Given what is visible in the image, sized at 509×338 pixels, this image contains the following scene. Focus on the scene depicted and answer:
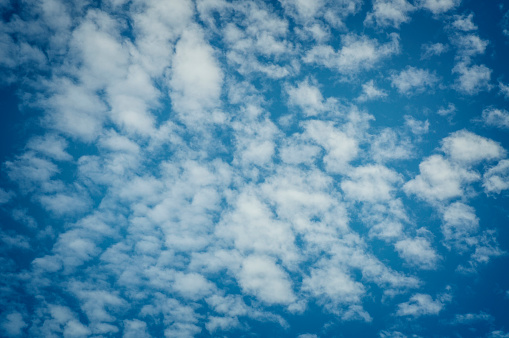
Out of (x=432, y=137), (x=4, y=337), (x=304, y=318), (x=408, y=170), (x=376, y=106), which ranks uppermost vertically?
(x=376, y=106)

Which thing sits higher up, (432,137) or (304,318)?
(432,137)

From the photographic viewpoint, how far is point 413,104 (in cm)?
903

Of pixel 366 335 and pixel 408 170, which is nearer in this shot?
pixel 408 170

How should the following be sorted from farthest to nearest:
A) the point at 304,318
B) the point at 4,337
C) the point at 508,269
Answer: the point at 304,318 < the point at 4,337 < the point at 508,269

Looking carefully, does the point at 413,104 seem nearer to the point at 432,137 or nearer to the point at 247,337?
the point at 432,137

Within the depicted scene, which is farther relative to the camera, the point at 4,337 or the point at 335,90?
the point at 4,337

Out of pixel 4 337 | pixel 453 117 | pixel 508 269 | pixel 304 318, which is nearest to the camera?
pixel 453 117

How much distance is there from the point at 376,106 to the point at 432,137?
224cm

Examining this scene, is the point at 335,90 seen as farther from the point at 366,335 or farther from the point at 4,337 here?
the point at 4,337

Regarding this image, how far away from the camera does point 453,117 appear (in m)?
8.86

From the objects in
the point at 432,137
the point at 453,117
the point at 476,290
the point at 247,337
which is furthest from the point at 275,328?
the point at 453,117

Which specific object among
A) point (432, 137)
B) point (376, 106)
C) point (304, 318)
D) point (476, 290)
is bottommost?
point (304, 318)

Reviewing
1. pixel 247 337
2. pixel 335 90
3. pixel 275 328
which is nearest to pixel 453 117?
pixel 335 90

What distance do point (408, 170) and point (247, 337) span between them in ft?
31.9
